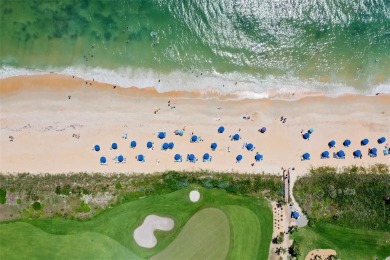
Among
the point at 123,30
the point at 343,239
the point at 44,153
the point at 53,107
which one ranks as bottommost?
the point at 343,239

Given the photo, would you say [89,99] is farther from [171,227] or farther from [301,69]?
[301,69]

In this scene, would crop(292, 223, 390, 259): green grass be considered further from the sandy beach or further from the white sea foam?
the white sea foam

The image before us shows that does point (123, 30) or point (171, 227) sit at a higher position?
point (123, 30)

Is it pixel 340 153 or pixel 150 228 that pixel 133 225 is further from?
pixel 340 153

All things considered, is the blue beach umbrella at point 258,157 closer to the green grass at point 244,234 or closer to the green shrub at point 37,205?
the green grass at point 244,234

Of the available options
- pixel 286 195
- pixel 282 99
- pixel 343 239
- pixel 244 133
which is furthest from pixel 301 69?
pixel 343 239

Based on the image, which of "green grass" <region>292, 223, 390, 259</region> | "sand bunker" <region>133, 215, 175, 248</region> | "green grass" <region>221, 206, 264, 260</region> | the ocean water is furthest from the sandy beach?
"green grass" <region>292, 223, 390, 259</region>
